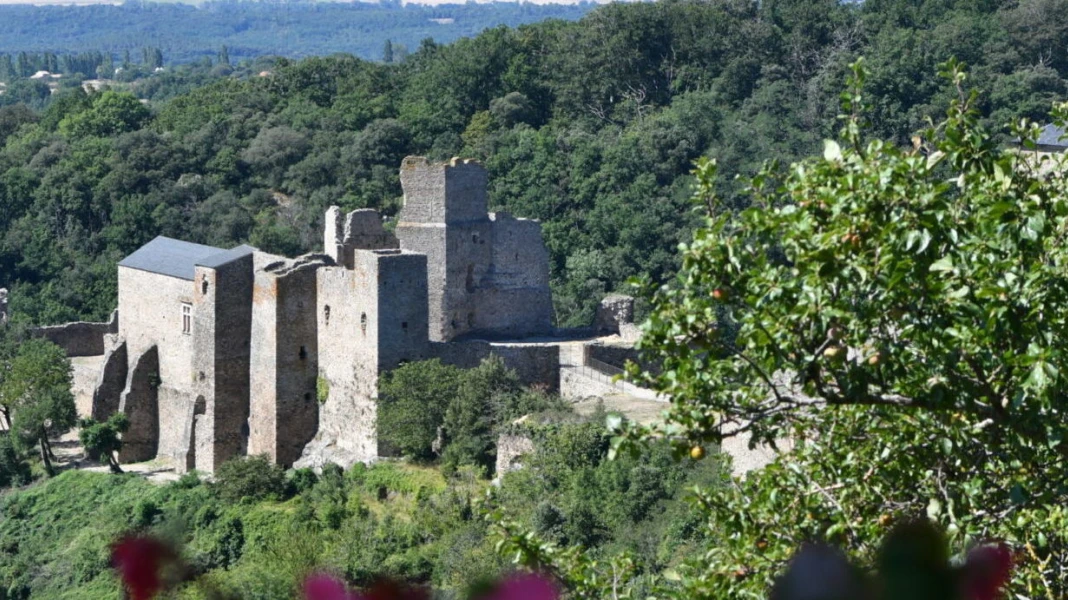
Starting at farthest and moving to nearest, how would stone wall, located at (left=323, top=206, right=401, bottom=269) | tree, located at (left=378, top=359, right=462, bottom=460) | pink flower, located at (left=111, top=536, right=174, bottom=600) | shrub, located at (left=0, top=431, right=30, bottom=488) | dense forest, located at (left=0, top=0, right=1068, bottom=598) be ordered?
shrub, located at (left=0, top=431, right=30, bottom=488)
stone wall, located at (left=323, top=206, right=401, bottom=269)
tree, located at (left=378, top=359, right=462, bottom=460)
dense forest, located at (left=0, top=0, right=1068, bottom=598)
pink flower, located at (left=111, top=536, right=174, bottom=600)

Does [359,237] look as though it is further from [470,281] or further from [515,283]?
[515,283]

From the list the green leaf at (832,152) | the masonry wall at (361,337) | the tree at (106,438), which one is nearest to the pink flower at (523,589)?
the green leaf at (832,152)

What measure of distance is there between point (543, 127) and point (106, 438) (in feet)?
77.9

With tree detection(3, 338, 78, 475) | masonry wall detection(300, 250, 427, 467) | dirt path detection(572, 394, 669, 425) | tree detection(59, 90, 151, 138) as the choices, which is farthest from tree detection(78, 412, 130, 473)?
tree detection(59, 90, 151, 138)

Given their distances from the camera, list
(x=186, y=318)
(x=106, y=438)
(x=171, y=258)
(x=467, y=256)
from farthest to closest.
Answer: (x=171, y=258), (x=467, y=256), (x=186, y=318), (x=106, y=438)

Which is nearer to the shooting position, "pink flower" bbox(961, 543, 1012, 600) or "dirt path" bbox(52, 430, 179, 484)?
"pink flower" bbox(961, 543, 1012, 600)

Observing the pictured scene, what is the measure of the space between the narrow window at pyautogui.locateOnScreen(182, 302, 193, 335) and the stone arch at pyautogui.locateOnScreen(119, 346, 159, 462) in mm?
1287

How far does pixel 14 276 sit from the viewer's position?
154 ft

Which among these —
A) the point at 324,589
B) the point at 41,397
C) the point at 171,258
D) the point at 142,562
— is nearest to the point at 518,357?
the point at 171,258

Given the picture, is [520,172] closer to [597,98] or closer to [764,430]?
[597,98]

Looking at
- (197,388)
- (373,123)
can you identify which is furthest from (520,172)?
(197,388)

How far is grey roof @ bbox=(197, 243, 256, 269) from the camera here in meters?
29.1

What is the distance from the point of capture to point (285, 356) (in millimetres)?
28141

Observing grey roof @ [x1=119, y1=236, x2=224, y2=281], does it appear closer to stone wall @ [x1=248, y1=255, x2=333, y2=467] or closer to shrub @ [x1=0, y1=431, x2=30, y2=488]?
stone wall @ [x1=248, y1=255, x2=333, y2=467]
